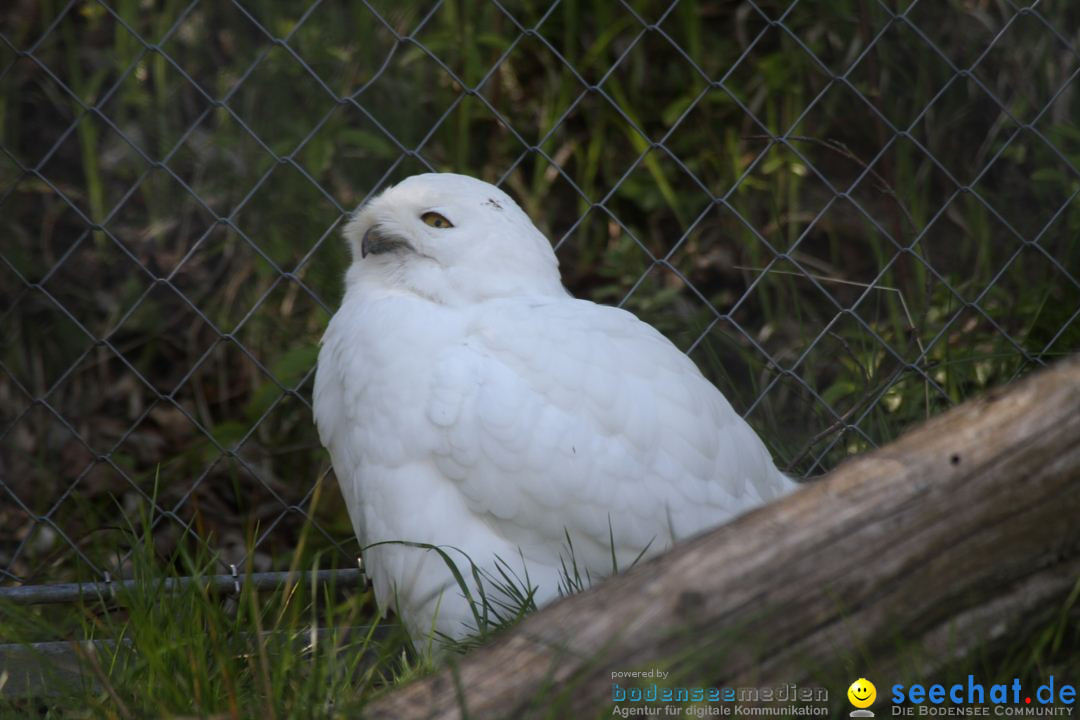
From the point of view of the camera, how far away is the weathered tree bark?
1692 millimetres

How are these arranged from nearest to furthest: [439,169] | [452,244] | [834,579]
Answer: [834,579] → [452,244] → [439,169]

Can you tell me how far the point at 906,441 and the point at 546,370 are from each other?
3.16 ft

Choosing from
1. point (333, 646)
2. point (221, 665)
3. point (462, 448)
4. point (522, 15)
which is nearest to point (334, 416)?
point (462, 448)

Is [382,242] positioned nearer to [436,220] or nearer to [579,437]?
[436,220]

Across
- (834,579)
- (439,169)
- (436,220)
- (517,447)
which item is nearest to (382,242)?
(436,220)

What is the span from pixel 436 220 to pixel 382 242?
0.14 m

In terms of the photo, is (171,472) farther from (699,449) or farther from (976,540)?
(976,540)

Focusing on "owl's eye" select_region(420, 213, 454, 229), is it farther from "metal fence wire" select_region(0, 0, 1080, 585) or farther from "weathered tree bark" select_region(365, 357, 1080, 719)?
"weathered tree bark" select_region(365, 357, 1080, 719)

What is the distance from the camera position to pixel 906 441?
1782mm

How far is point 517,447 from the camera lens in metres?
2.51

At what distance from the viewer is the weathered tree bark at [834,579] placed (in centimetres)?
169

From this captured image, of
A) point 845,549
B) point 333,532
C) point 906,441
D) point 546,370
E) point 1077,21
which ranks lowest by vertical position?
point 333,532

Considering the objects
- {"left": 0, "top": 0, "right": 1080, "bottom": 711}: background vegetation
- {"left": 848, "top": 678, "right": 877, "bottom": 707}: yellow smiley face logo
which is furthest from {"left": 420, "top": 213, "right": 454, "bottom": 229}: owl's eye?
{"left": 848, "top": 678, "right": 877, "bottom": 707}: yellow smiley face logo

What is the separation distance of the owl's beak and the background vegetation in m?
0.69
